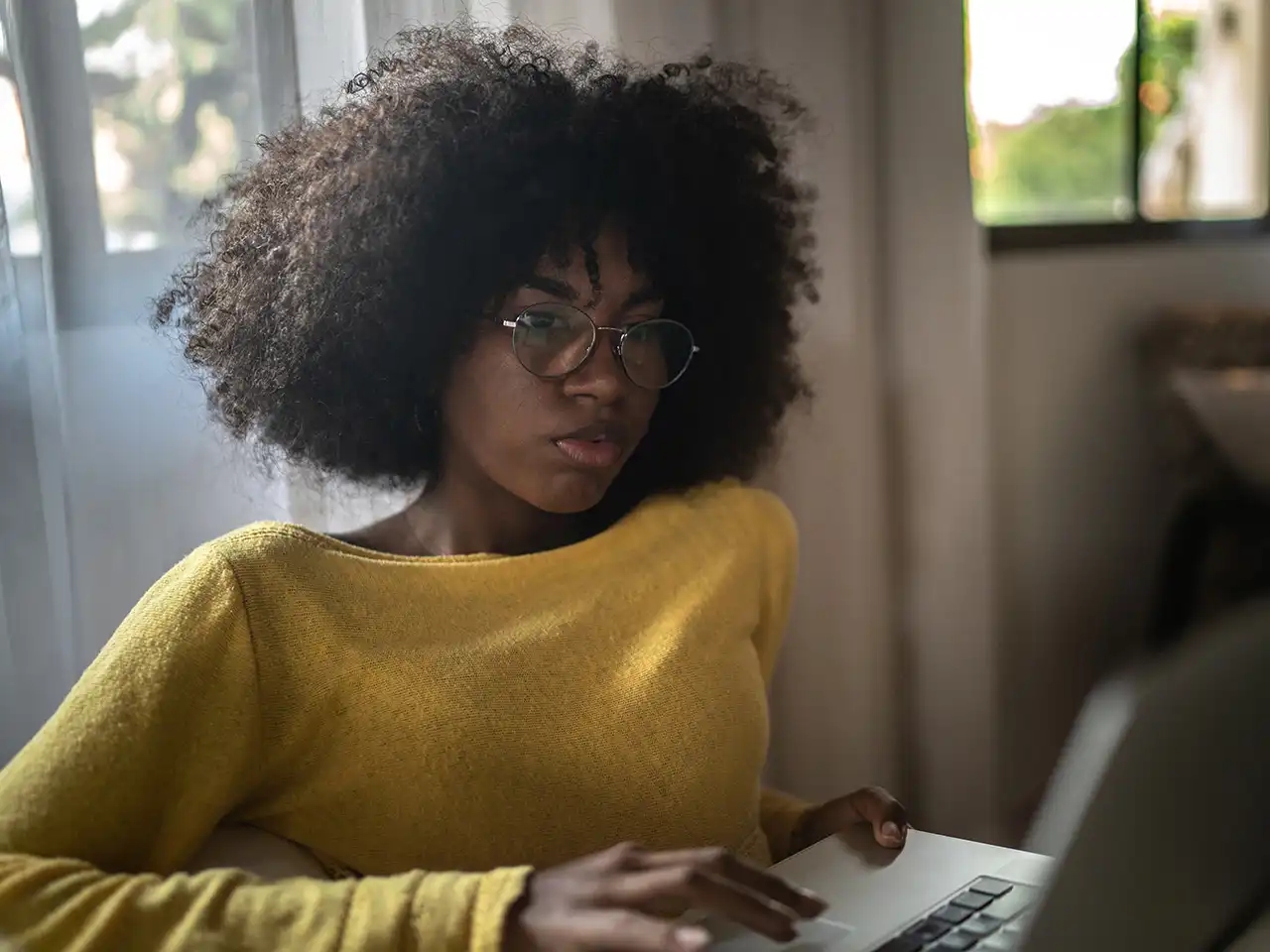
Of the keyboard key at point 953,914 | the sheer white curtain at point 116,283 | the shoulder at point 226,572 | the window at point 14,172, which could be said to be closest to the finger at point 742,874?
the keyboard key at point 953,914

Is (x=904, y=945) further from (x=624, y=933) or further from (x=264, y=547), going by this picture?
(x=264, y=547)

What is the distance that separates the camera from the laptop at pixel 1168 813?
1.54ft

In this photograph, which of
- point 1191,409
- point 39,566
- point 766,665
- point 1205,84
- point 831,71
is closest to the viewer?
point 39,566

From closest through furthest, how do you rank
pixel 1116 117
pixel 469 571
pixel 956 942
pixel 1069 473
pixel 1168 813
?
1. pixel 1168 813
2. pixel 956 942
3. pixel 469 571
4. pixel 1069 473
5. pixel 1116 117

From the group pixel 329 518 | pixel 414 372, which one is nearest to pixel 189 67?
pixel 414 372

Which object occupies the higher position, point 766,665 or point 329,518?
point 329,518

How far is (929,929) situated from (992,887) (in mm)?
72

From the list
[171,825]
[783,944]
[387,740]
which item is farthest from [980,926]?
[171,825]

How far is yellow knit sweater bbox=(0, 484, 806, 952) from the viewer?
677 millimetres

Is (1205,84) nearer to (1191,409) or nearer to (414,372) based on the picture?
(1191,409)

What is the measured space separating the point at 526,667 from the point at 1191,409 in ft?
6.00

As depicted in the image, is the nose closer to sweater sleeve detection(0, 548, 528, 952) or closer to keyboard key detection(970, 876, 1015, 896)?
sweater sleeve detection(0, 548, 528, 952)

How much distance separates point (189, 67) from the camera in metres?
1.09

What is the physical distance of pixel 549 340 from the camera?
98 cm
